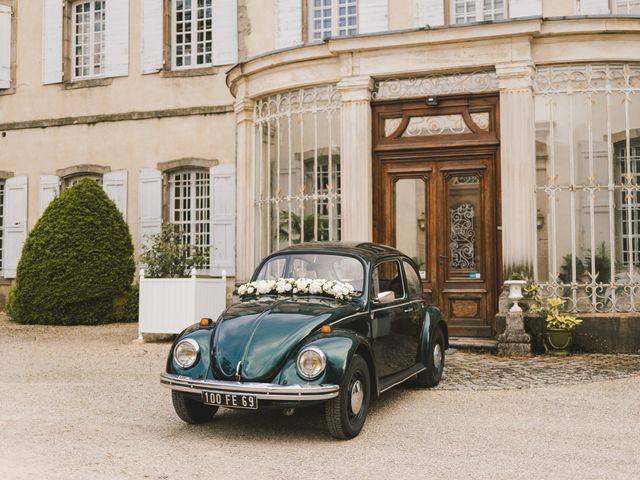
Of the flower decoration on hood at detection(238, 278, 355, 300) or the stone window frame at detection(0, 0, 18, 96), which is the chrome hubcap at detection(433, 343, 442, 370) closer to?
the flower decoration on hood at detection(238, 278, 355, 300)

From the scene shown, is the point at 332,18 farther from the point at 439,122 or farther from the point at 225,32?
the point at 439,122

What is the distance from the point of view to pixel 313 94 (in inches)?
425

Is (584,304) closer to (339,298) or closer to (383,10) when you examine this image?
(339,298)

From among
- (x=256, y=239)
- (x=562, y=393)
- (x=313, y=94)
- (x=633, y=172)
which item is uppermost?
(x=313, y=94)

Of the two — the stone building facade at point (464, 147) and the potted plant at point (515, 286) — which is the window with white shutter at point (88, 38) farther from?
the potted plant at point (515, 286)

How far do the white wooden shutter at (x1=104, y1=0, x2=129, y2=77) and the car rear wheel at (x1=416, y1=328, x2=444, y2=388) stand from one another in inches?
415

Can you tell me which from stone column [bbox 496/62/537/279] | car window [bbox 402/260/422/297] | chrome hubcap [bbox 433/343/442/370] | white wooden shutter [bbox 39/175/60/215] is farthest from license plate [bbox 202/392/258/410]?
white wooden shutter [bbox 39/175/60/215]

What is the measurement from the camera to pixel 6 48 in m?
16.6

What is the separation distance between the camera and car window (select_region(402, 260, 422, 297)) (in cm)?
719

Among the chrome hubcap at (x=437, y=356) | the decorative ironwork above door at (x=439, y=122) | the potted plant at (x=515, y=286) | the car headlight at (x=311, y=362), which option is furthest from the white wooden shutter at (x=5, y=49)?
the car headlight at (x=311, y=362)

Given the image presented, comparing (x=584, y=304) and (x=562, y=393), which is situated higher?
(x=584, y=304)

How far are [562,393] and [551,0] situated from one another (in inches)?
312

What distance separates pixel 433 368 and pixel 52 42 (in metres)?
12.6

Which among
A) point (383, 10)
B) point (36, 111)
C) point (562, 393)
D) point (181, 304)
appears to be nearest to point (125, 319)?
point (181, 304)
